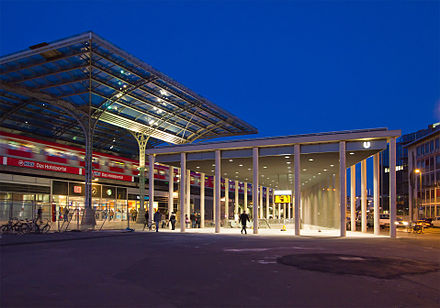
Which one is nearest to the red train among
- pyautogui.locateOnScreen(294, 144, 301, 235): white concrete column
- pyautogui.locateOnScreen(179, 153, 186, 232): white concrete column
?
pyautogui.locateOnScreen(179, 153, 186, 232): white concrete column

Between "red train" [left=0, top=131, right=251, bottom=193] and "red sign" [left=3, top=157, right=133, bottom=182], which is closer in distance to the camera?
"red train" [left=0, top=131, right=251, bottom=193]

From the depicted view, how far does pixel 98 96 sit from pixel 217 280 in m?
29.1

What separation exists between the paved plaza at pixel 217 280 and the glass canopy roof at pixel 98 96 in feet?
58.7

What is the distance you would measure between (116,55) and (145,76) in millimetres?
3933

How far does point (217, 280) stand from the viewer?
9336 mm

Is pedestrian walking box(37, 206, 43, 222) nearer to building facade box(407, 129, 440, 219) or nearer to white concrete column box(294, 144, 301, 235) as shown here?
white concrete column box(294, 144, 301, 235)

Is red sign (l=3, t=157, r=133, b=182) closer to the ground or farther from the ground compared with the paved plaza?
farther from the ground

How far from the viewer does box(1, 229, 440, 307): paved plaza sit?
289 inches

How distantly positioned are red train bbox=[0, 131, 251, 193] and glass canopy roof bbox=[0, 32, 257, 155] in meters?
3.75

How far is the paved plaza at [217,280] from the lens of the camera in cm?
734

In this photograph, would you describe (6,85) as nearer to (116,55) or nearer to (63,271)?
(116,55)

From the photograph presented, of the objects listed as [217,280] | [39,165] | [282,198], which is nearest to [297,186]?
[282,198]

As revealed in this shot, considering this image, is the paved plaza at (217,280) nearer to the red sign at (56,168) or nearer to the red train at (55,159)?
the red train at (55,159)

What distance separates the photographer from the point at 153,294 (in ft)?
25.7
